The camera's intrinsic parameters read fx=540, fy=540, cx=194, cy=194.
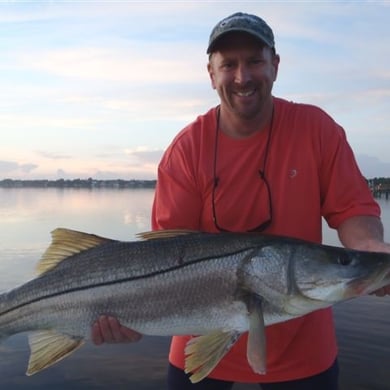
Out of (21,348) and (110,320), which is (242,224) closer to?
(110,320)

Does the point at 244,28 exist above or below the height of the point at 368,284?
above

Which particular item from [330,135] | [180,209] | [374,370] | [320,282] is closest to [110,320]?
[180,209]

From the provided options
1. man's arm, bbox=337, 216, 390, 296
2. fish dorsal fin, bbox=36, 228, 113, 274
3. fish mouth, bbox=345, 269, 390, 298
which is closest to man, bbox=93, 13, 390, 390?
man's arm, bbox=337, 216, 390, 296

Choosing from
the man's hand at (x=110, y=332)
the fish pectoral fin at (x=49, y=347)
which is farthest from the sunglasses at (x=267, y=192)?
the fish pectoral fin at (x=49, y=347)

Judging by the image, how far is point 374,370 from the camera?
1130 cm

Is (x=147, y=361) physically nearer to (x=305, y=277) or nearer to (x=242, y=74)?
(x=305, y=277)

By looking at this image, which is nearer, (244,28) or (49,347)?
(244,28)

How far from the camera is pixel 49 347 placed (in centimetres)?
448

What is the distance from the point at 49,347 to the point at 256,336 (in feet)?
5.92

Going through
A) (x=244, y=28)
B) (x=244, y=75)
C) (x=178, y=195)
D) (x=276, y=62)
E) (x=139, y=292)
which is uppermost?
(x=244, y=28)

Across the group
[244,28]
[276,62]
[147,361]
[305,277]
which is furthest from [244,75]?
[147,361]

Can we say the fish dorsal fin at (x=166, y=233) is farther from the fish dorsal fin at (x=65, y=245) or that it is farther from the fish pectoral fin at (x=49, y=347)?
the fish pectoral fin at (x=49, y=347)

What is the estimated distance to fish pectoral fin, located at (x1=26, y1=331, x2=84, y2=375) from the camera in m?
4.44

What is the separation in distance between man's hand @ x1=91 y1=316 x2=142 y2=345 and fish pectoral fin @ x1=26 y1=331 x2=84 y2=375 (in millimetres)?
231
